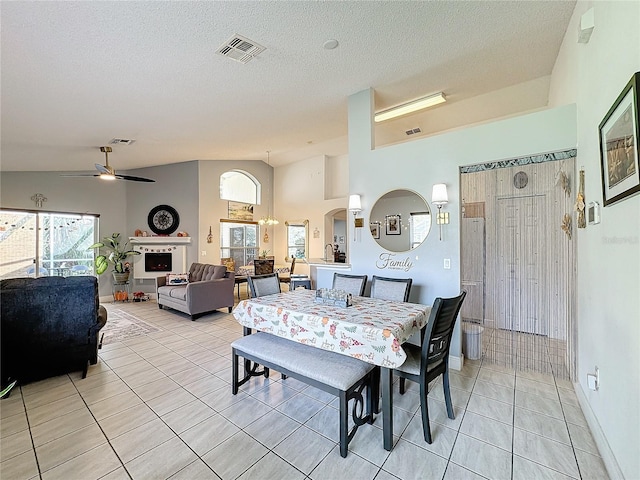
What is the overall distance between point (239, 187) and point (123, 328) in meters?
4.66

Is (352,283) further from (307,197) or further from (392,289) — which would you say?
(307,197)

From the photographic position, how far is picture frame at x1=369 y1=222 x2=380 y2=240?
3756 mm

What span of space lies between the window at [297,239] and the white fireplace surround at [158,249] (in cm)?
291

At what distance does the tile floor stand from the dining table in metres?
0.39

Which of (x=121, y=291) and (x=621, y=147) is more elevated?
(x=621, y=147)

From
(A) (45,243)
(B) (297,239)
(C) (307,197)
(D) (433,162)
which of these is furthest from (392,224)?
(A) (45,243)

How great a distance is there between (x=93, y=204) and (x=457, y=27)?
7.77 m

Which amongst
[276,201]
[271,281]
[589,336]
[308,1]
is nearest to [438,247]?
[589,336]

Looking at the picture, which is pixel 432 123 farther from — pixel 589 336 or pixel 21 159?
pixel 21 159

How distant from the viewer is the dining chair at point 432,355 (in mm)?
1923

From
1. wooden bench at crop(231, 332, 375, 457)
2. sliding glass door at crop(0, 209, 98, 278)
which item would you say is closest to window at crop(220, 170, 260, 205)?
sliding glass door at crop(0, 209, 98, 278)

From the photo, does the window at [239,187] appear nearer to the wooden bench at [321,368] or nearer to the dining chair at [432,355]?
the wooden bench at [321,368]

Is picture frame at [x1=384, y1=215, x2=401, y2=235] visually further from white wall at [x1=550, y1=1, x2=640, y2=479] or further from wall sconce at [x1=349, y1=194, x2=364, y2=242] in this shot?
white wall at [x1=550, y1=1, x2=640, y2=479]

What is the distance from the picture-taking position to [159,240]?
6.83 m
